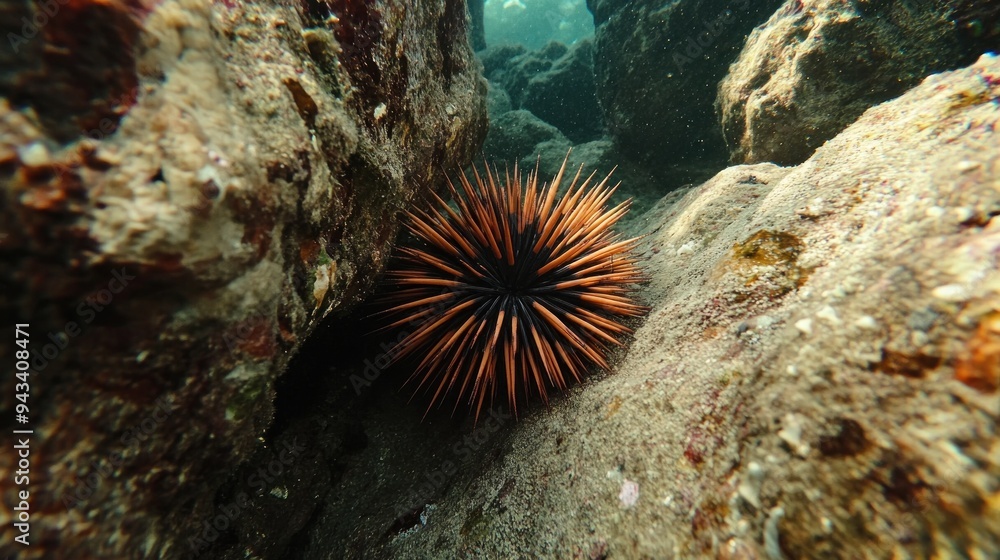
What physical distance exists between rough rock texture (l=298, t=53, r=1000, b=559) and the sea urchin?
27 centimetres

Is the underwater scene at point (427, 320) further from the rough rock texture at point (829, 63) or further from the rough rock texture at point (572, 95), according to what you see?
the rough rock texture at point (572, 95)

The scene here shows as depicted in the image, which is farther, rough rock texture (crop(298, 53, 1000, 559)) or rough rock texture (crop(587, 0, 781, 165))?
rough rock texture (crop(587, 0, 781, 165))

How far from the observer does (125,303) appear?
114 centimetres

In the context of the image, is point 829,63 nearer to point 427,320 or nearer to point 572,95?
point 427,320

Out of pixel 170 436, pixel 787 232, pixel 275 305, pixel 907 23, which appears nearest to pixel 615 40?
pixel 907 23

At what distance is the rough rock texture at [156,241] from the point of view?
3.23 ft

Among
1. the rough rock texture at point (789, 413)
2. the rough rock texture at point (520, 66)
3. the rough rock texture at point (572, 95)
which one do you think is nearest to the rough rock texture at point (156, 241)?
the rough rock texture at point (789, 413)

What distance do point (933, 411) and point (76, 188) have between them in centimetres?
221

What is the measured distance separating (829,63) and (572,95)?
23.6 feet

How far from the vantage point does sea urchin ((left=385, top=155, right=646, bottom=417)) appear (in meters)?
2.67

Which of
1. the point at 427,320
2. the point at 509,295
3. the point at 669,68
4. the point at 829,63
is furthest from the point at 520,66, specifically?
the point at 427,320

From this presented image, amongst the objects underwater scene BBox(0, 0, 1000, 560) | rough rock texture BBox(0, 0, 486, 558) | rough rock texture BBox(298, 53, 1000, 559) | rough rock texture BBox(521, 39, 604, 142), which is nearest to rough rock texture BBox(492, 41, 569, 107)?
rough rock texture BBox(521, 39, 604, 142)

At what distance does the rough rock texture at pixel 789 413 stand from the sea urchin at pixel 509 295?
269mm

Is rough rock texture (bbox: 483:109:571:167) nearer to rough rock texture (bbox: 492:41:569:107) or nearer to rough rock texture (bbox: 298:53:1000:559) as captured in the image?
rough rock texture (bbox: 492:41:569:107)
